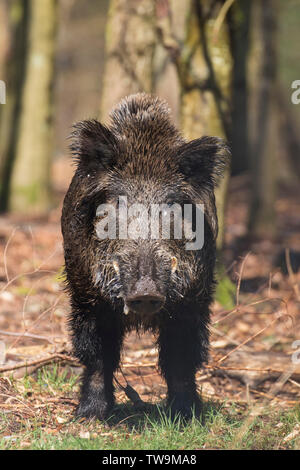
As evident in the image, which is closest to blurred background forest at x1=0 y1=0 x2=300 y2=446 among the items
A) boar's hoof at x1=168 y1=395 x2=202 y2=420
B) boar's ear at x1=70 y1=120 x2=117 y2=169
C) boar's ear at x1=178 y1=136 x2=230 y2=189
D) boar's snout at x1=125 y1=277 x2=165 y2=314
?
boar's ear at x1=70 y1=120 x2=117 y2=169

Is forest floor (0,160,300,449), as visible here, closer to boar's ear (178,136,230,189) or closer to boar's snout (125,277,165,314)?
boar's snout (125,277,165,314)

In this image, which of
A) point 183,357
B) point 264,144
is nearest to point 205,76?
point 183,357

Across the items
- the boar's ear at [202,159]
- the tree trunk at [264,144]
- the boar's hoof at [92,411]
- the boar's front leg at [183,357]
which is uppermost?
the tree trunk at [264,144]

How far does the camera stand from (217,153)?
15.7ft

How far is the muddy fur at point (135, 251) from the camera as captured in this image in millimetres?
4453

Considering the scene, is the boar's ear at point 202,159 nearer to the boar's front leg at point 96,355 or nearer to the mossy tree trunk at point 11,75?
the boar's front leg at point 96,355

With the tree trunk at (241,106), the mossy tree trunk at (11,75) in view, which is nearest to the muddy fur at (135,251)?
the mossy tree trunk at (11,75)

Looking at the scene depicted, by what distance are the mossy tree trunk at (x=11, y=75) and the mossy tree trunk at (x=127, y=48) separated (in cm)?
544

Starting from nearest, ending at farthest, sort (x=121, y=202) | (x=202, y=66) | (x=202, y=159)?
(x=121, y=202) < (x=202, y=159) < (x=202, y=66)

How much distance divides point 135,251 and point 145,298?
15.0 inches

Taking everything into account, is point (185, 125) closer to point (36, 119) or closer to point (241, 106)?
point (36, 119)

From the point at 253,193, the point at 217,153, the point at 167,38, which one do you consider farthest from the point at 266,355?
the point at 253,193

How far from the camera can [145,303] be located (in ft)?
13.0
